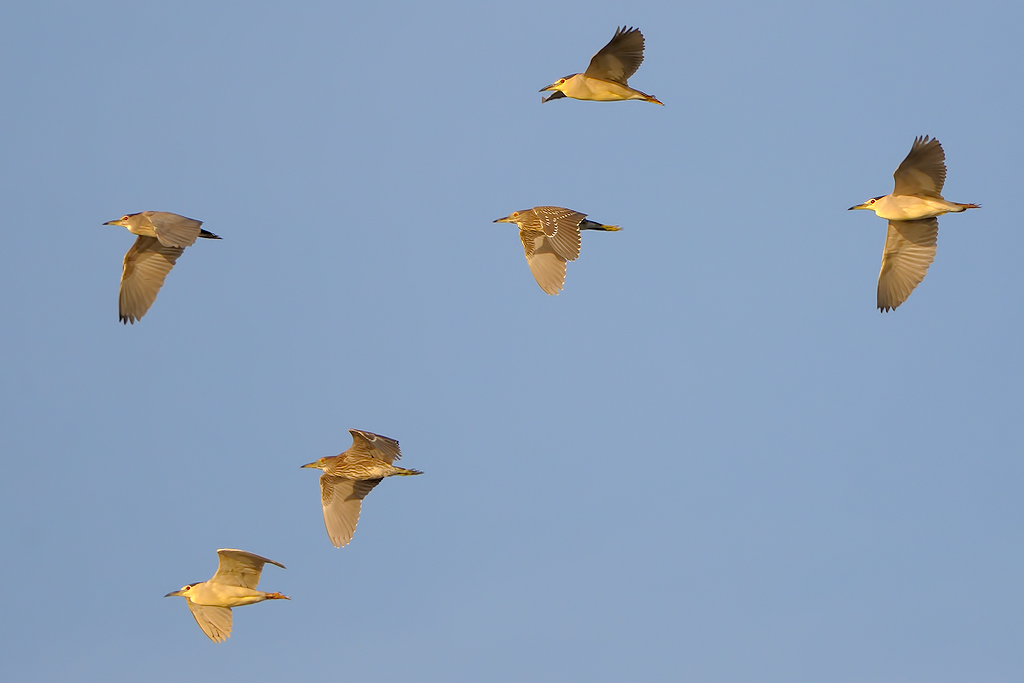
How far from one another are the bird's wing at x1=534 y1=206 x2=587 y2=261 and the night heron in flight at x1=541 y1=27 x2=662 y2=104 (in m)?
2.23

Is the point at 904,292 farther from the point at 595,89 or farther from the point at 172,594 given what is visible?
the point at 172,594

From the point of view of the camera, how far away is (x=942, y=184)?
79.0 feet

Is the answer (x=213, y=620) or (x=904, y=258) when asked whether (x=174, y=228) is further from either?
(x=904, y=258)

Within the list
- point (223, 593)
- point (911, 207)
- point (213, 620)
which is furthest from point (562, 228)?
point (213, 620)

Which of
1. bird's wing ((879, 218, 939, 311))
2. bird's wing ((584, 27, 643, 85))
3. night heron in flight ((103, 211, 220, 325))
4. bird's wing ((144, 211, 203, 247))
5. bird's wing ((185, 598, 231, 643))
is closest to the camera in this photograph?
bird's wing ((185, 598, 231, 643))

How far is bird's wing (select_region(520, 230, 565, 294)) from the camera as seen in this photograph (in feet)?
76.8

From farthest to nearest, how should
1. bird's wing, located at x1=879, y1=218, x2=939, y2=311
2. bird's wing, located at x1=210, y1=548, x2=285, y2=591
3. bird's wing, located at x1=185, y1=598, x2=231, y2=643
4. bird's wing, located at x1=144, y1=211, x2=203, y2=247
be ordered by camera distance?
bird's wing, located at x1=879, y1=218, x2=939, y2=311 → bird's wing, located at x1=144, y1=211, x2=203, y2=247 → bird's wing, located at x1=185, y1=598, x2=231, y2=643 → bird's wing, located at x1=210, y1=548, x2=285, y2=591

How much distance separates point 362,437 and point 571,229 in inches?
226

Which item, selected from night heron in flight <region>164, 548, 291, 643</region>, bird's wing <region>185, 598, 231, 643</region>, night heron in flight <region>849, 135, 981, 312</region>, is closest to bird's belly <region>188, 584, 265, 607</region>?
night heron in flight <region>164, 548, 291, 643</region>

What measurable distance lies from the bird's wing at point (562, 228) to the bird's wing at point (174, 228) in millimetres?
6741

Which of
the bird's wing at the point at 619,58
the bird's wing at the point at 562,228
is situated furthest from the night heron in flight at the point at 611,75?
the bird's wing at the point at 562,228

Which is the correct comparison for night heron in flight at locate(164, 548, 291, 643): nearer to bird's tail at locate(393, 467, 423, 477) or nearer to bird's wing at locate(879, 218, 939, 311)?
bird's tail at locate(393, 467, 423, 477)

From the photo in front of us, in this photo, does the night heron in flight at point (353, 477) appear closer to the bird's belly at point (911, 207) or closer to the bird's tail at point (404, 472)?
the bird's tail at point (404, 472)

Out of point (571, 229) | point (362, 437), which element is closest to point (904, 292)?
point (571, 229)
